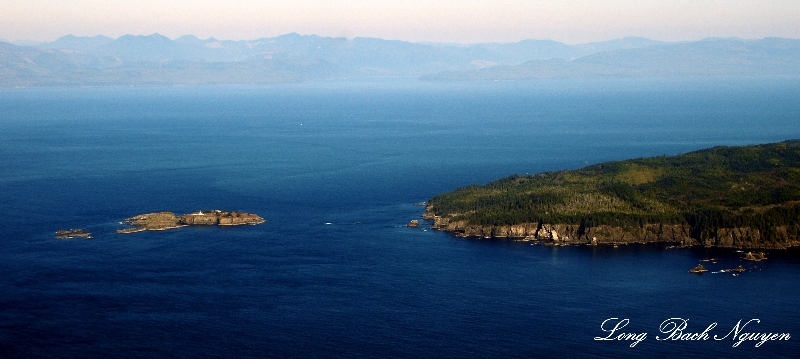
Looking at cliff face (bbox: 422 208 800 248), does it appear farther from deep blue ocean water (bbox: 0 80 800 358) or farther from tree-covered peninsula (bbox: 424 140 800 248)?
deep blue ocean water (bbox: 0 80 800 358)

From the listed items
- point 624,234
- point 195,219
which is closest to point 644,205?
point 624,234

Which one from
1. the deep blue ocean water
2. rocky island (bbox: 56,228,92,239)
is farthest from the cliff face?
rocky island (bbox: 56,228,92,239)

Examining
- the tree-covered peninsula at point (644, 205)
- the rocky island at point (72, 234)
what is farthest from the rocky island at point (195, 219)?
the tree-covered peninsula at point (644, 205)

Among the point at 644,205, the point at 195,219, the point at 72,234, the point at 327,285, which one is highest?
the point at 195,219

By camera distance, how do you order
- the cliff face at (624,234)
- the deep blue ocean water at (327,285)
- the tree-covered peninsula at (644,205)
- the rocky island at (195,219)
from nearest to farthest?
A: the deep blue ocean water at (327,285)
the cliff face at (624,234)
the tree-covered peninsula at (644,205)
the rocky island at (195,219)

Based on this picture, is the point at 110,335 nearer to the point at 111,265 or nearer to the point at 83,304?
→ the point at 83,304

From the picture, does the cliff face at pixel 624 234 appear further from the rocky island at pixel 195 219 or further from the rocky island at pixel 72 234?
the rocky island at pixel 72 234

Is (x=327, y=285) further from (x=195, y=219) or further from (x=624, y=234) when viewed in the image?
(x=624, y=234)
